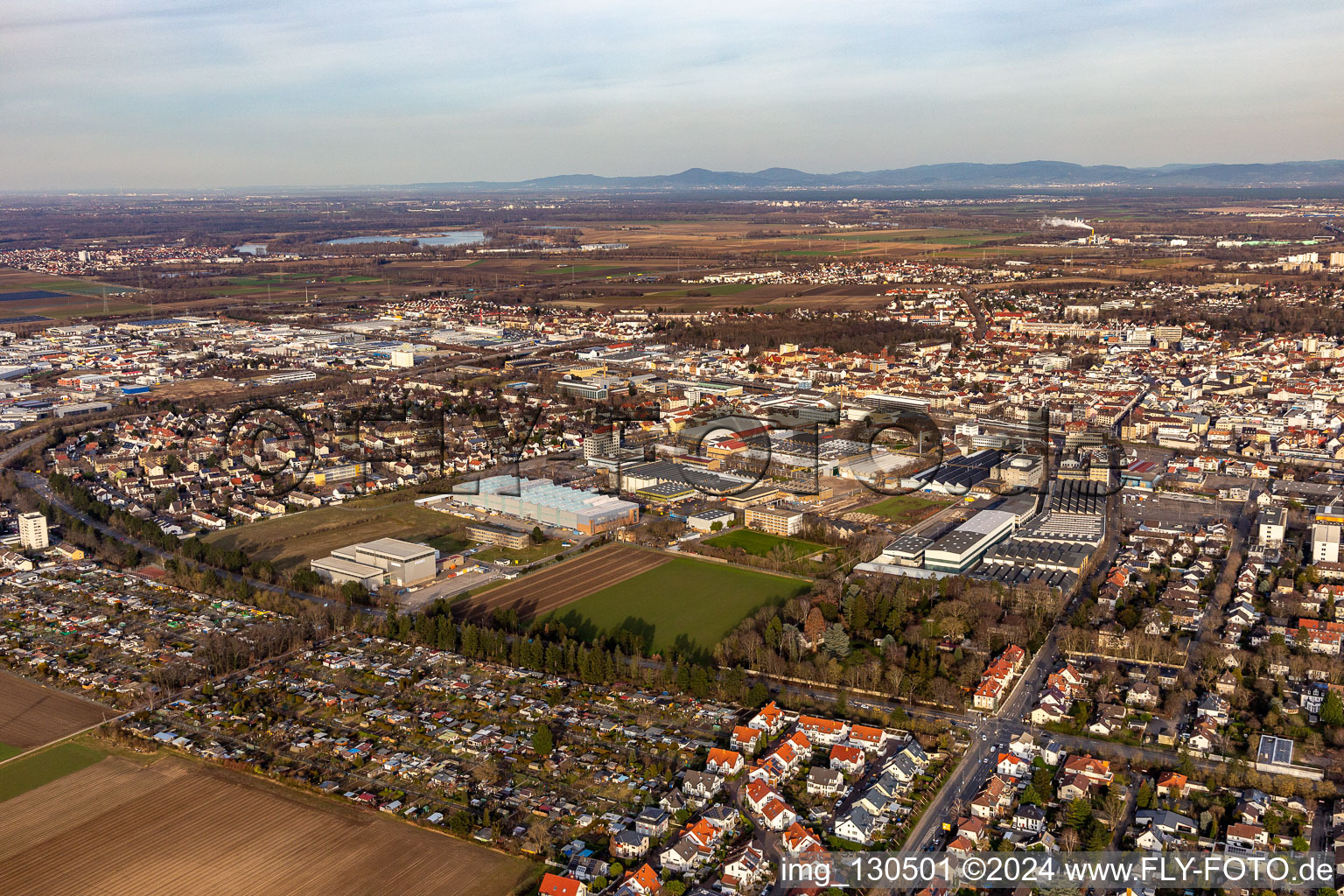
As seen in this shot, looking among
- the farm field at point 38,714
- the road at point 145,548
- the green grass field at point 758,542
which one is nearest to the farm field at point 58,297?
the road at point 145,548

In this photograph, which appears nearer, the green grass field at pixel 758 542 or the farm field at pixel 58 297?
the green grass field at pixel 758 542

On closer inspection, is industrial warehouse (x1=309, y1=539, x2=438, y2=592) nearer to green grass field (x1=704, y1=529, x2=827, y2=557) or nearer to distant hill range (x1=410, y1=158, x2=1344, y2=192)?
green grass field (x1=704, y1=529, x2=827, y2=557)

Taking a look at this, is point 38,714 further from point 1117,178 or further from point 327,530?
point 1117,178

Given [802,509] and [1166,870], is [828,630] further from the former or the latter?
[802,509]

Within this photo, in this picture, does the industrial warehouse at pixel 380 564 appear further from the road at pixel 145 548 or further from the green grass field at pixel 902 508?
the green grass field at pixel 902 508

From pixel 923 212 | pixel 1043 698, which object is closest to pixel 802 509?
pixel 1043 698

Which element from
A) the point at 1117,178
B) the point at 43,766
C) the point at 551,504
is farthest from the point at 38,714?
the point at 1117,178
